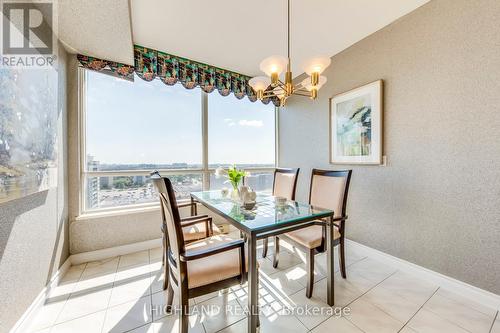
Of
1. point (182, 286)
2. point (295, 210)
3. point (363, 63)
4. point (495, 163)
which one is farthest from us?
point (363, 63)

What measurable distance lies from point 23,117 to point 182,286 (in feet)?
5.15

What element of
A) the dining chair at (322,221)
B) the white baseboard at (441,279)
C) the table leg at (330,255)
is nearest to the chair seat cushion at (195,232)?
the dining chair at (322,221)

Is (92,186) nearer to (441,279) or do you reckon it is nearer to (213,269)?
(213,269)

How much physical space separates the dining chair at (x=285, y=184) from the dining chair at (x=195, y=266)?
1127 millimetres

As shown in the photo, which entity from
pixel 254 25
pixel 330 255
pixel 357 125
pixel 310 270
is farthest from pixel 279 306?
pixel 254 25

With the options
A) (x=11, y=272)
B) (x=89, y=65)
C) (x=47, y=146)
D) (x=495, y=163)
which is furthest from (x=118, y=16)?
(x=495, y=163)

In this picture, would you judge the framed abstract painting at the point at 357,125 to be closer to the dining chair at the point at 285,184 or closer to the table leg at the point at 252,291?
the dining chair at the point at 285,184

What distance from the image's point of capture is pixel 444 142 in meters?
1.74

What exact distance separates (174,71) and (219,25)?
935mm

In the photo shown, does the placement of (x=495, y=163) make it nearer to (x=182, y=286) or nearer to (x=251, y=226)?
(x=251, y=226)

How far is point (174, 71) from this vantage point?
106 inches

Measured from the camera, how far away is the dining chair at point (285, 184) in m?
2.29

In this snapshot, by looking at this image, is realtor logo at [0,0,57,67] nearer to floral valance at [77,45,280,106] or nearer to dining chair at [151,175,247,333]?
floral valance at [77,45,280,106]

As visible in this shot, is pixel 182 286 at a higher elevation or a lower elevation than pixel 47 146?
lower
